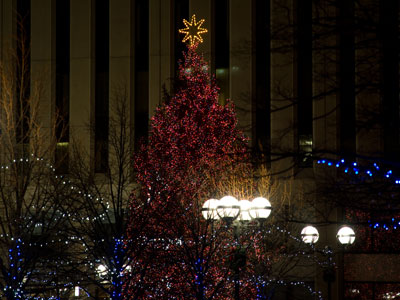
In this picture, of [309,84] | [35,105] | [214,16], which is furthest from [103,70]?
[35,105]

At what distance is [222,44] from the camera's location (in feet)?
119

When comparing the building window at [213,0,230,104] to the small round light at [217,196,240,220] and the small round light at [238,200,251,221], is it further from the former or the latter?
the small round light at [217,196,240,220]

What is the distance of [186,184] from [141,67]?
1247cm

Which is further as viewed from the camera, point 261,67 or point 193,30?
point 261,67

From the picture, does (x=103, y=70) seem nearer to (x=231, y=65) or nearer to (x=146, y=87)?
(x=146, y=87)

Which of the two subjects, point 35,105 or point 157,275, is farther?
point 157,275

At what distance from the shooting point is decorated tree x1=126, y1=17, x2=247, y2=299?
23.2 metres

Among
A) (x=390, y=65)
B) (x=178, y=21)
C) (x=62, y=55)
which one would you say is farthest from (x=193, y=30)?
(x=390, y=65)

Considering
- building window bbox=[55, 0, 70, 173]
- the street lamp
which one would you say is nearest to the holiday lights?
building window bbox=[55, 0, 70, 173]

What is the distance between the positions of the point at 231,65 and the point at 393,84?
2393 centimetres

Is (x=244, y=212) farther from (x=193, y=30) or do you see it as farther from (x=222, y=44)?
(x=222, y=44)

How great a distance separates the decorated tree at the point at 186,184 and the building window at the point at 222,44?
13.5 feet

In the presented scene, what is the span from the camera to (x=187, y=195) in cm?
2511

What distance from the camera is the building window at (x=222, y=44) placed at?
118ft
